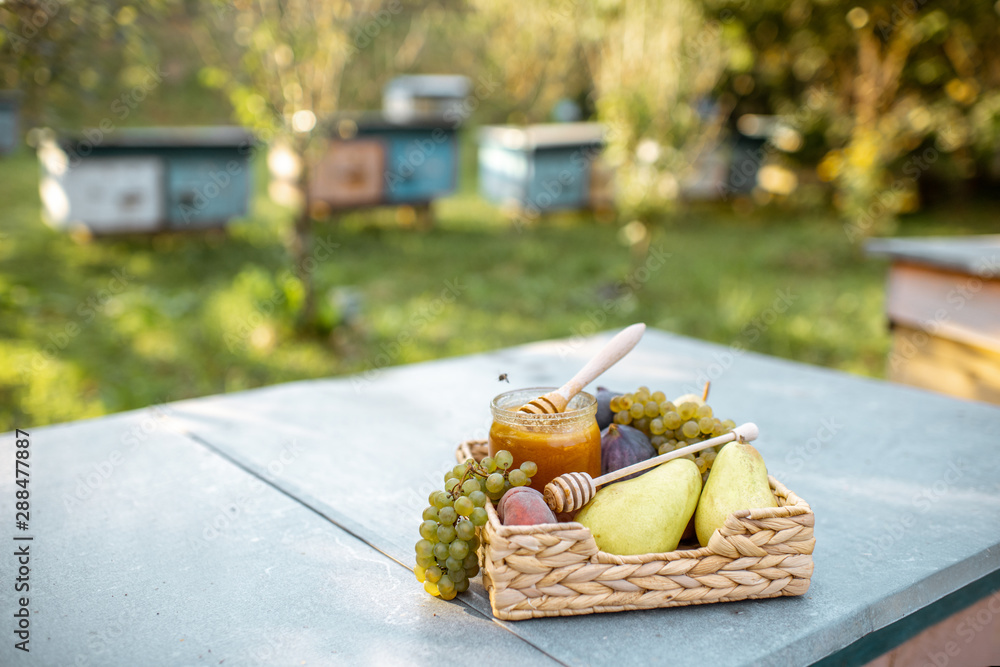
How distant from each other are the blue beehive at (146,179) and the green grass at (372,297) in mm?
296

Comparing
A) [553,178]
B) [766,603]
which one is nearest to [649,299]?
[553,178]

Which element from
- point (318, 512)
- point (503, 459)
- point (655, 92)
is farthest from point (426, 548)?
point (655, 92)

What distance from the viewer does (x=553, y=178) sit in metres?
8.29

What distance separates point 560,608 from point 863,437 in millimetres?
1082

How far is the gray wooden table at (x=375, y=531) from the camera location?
108cm

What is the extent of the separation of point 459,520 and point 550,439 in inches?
6.9

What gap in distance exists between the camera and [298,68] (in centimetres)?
461

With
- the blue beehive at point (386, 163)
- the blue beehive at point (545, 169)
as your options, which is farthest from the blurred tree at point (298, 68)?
the blue beehive at point (545, 169)

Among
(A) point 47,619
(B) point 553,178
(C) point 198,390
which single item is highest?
(B) point 553,178

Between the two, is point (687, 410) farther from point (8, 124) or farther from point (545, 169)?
point (8, 124)

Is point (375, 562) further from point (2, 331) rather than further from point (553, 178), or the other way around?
point (553, 178)

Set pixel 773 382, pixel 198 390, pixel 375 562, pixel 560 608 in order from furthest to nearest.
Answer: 1. pixel 198 390
2. pixel 773 382
3. pixel 375 562
4. pixel 560 608

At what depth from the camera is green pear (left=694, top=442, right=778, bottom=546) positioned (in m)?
1.17

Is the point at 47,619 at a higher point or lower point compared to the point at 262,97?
lower
